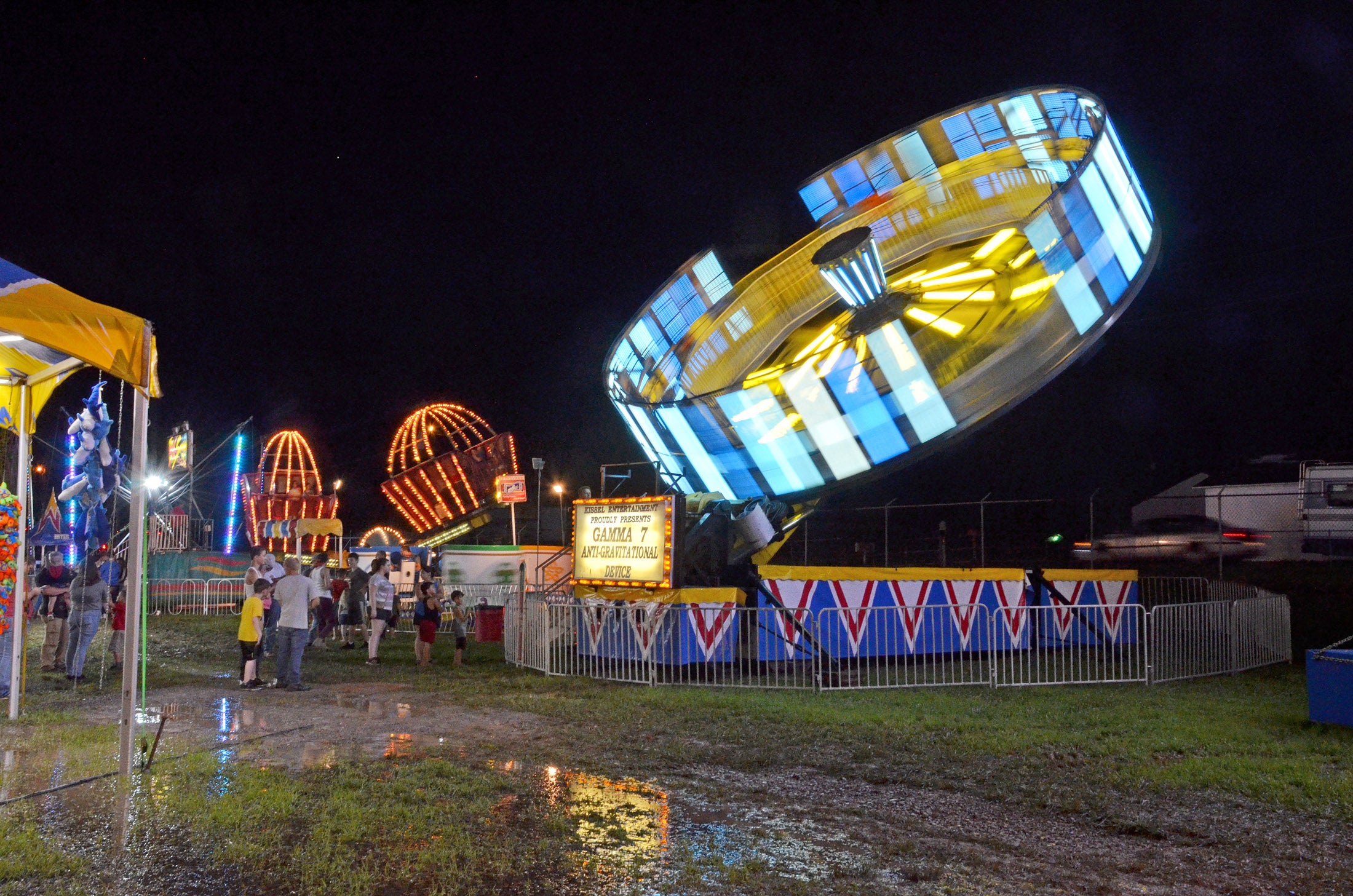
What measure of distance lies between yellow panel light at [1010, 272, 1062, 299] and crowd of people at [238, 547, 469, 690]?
978 centimetres

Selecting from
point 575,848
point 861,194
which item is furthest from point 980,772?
point 861,194

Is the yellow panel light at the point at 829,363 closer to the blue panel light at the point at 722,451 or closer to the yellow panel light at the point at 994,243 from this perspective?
the blue panel light at the point at 722,451

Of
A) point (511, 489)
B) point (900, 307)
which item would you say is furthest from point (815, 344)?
point (511, 489)

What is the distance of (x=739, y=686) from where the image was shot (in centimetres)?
1225

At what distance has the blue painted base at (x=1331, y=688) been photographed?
880 centimetres

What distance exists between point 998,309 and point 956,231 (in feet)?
12.9

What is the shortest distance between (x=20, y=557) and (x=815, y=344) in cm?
1278

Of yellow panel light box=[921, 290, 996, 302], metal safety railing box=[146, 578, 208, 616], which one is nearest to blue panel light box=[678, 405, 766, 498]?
yellow panel light box=[921, 290, 996, 302]

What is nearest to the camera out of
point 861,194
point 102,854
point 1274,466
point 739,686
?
point 102,854

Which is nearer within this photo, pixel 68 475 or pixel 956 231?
pixel 956 231

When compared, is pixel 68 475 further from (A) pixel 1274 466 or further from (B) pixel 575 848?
(A) pixel 1274 466

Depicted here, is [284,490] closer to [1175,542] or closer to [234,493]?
[234,493]

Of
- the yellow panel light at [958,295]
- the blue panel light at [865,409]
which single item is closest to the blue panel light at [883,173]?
the yellow panel light at [958,295]

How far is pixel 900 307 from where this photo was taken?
53.9 ft
